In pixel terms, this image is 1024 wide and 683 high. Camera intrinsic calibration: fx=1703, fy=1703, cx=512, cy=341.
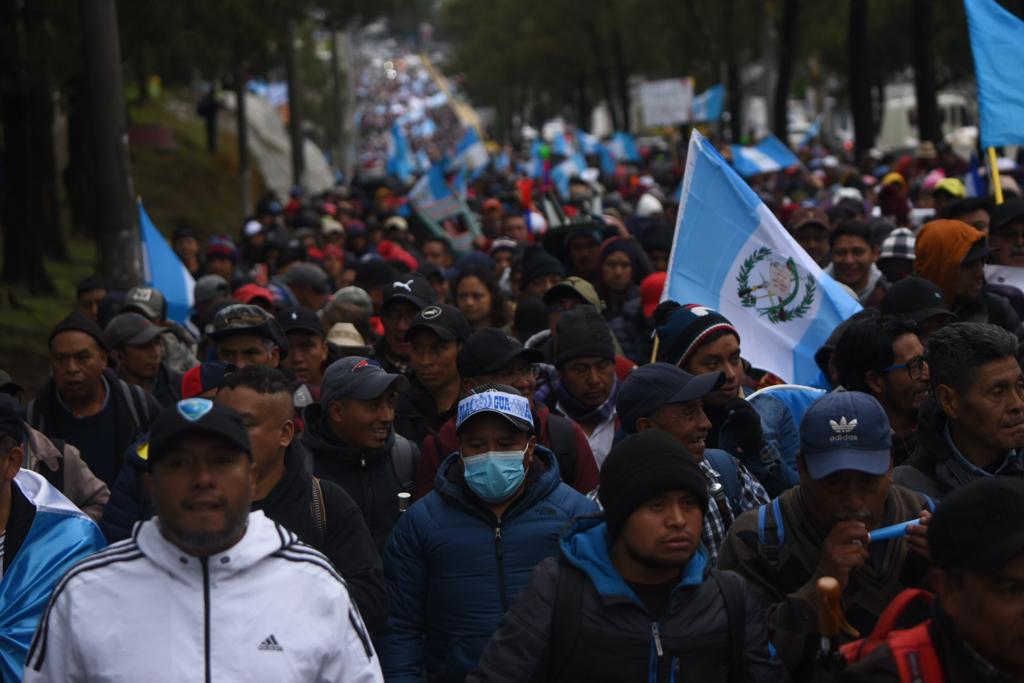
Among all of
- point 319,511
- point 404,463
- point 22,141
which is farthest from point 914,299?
point 22,141

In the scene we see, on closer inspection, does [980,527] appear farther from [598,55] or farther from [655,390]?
[598,55]

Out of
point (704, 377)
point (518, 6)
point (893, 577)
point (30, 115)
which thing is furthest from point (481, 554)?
point (518, 6)

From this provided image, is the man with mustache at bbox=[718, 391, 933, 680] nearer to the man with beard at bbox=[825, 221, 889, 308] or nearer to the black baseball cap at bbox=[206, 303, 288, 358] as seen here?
the black baseball cap at bbox=[206, 303, 288, 358]

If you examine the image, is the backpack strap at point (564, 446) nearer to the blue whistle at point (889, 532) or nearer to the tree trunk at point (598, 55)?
the blue whistle at point (889, 532)

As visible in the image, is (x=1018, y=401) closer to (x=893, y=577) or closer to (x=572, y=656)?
(x=893, y=577)

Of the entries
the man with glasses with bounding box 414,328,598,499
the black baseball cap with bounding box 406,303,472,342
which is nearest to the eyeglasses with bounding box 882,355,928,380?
the man with glasses with bounding box 414,328,598,499

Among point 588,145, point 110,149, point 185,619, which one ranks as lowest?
point 588,145

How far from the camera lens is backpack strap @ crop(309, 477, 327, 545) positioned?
516 cm

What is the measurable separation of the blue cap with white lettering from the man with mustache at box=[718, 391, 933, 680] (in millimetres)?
1010

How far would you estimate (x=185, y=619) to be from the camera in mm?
3904

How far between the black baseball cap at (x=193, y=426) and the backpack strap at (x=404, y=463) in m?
2.24

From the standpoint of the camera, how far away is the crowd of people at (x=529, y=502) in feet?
12.8

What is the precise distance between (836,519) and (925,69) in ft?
83.6

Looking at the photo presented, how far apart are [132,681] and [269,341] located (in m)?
4.10
